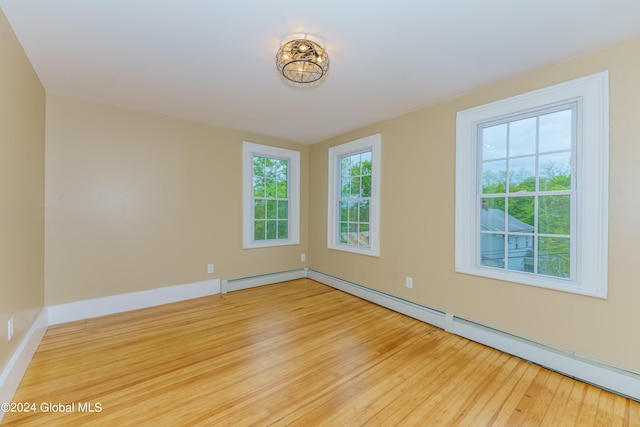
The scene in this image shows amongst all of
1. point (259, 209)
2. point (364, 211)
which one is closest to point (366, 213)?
point (364, 211)

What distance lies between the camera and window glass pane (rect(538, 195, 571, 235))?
2.13 metres

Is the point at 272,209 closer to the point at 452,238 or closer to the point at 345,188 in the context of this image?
the point at 345,188

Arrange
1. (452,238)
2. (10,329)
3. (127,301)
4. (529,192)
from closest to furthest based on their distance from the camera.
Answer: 1. (10,329)
2. (529,192)
3. (452,238)
4. (127,301)

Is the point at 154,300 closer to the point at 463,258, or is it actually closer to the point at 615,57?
the point at 463,258

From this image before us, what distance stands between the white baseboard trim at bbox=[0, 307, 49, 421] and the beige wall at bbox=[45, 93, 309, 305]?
508 millimetres

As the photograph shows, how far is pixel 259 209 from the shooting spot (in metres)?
4.34

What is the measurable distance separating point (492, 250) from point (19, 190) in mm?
3954

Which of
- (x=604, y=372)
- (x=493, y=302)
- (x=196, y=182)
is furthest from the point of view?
(x=196, y=182)

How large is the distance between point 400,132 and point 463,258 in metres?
1.64

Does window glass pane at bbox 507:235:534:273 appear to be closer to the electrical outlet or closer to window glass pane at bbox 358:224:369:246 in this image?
window glass pane at bbox 358:224:369:246

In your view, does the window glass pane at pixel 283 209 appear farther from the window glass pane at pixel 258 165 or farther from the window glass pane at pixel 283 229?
the window glass pane at pixel 258 165

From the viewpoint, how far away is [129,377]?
1.94 meters

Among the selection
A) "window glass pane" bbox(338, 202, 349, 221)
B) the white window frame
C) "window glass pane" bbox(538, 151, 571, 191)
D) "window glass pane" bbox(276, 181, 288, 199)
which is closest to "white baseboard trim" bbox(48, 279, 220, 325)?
"window glass pane" bbox(276, 181, 288, 199)

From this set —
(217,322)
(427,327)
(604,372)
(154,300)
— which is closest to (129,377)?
(217,322)
